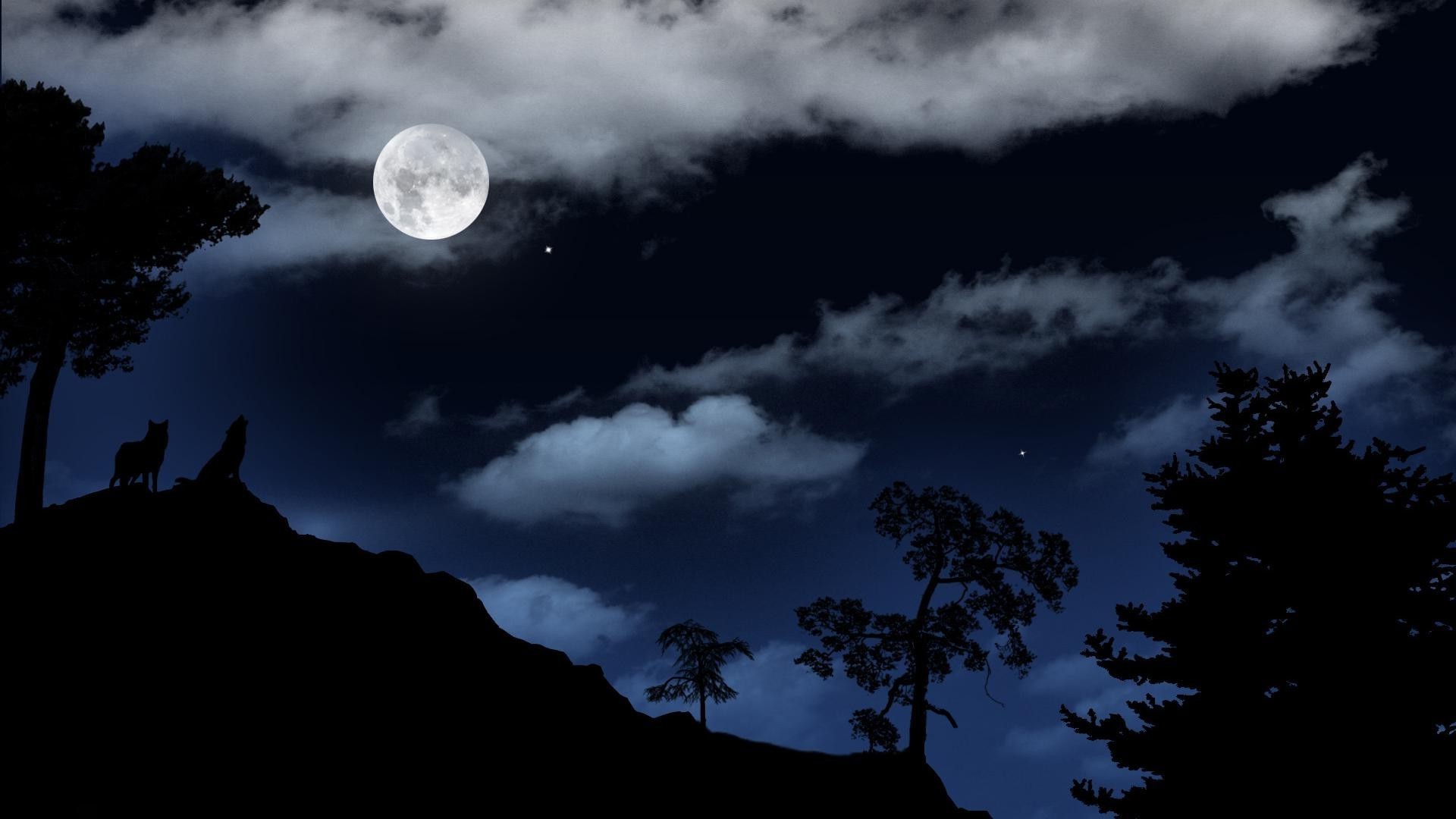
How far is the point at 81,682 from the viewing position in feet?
50.7

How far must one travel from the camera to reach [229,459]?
69.1ft

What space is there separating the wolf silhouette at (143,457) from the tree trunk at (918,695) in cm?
2255

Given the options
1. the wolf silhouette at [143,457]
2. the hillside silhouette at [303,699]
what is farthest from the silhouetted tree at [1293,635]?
the wolf silhouette at [143,457]

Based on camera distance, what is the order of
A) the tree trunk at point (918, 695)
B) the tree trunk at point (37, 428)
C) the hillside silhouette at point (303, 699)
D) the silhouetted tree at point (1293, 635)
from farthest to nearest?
the tree trunk at point (918, 695)
the tree trunk at point (37, 428)
the silhouetted tree at point (1293, 635)
the hillside silhouette at point (303, 699)

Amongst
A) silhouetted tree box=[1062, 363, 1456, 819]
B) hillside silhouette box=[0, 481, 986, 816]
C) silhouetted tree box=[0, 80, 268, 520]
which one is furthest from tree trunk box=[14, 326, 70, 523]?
silhouetted tree box=[1062, 363, 1456, 819]

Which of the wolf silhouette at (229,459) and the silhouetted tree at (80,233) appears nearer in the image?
the wolf silhouette at (229,459)

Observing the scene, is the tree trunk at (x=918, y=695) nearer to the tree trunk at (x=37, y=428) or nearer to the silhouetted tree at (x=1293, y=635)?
the silhouetted tree at (x=1293, y=635)

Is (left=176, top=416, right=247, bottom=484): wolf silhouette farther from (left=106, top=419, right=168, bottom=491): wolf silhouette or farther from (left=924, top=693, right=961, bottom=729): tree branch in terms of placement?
(left=924, top=693, right=961, bottom=729): tree branch

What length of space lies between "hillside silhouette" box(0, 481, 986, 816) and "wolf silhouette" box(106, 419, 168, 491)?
0.47m

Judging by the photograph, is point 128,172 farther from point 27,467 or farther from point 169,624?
point 169,624

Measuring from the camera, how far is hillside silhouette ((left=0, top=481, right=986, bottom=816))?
48.6 feet

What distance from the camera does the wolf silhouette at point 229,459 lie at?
68.6ft

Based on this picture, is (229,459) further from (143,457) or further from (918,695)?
(918,695)

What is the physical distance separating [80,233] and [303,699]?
18.2 metres
